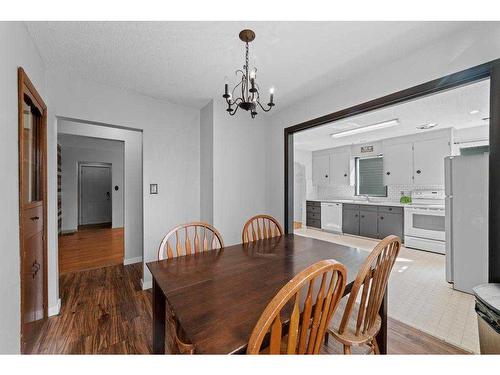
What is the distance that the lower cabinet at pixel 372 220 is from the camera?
14.5 ft

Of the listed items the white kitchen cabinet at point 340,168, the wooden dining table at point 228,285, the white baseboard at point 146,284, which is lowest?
the white baseboard at point 146,284

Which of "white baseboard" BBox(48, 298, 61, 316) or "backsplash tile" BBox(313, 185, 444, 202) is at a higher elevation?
"backsplash tile" BBox(313, 185, 444, 202)

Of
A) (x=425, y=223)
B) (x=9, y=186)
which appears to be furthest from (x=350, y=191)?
(x=9, y=186)

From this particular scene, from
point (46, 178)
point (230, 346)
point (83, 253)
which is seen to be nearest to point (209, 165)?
point (46, 178)

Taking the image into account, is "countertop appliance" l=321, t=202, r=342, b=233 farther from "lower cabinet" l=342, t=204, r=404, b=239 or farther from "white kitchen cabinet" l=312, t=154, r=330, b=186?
"white kitchen cabinet" l=312, t=154, r=330, b=186

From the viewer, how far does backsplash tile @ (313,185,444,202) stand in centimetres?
464

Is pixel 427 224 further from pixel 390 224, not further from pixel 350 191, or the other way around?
pixel 350 191

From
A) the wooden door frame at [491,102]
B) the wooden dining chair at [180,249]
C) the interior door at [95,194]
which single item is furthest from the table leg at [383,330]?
the interior door at [95,194]

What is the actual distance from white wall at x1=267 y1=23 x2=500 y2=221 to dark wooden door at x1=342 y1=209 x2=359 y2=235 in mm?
2959

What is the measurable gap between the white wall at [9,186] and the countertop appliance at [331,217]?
5.54m

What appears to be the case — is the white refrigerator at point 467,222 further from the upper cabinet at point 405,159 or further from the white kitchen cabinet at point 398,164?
the white kitchen cabinet at point 398,164

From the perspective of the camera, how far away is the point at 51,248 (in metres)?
2.04

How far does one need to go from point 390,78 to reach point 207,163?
2.09 m

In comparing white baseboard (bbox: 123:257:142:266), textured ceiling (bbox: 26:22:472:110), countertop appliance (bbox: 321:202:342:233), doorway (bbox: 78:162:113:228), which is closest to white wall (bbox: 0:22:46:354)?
textured ceiling (bbox: 26:22:472:110)
